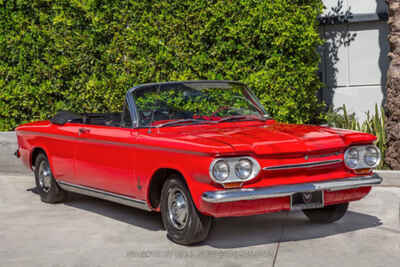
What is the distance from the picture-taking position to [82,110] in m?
11.4

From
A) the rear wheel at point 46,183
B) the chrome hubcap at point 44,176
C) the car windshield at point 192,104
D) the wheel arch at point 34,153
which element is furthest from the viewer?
the wheel arch at point 34,153

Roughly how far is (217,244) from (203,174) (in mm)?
850

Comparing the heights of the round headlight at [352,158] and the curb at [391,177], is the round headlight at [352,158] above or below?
above

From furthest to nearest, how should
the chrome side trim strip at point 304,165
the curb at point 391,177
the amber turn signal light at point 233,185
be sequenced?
the curb at point 391,177
the chrome side trim strip at point 304,165
the amber turn signal light at point 233,185

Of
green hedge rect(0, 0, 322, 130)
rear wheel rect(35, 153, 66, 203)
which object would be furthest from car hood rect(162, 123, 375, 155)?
green hedge rect(0, 0, 322, 130)

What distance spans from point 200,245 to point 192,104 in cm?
161

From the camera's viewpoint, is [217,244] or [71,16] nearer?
[217,244]

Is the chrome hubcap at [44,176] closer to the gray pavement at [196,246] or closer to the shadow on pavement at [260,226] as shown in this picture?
the gray pavement at [196,246]

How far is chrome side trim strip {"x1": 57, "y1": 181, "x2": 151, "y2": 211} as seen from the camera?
6.44m

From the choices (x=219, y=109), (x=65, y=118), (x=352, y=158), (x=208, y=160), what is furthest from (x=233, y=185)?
(x=65, y=118)

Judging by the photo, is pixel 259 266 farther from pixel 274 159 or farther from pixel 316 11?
pixel 316 11

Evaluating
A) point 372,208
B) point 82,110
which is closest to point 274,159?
point 372,208


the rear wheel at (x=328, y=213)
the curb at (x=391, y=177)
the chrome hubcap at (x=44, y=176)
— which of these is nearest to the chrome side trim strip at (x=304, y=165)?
the rear wheel at (x=328, y=213)

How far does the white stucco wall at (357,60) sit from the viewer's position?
11883 mm
